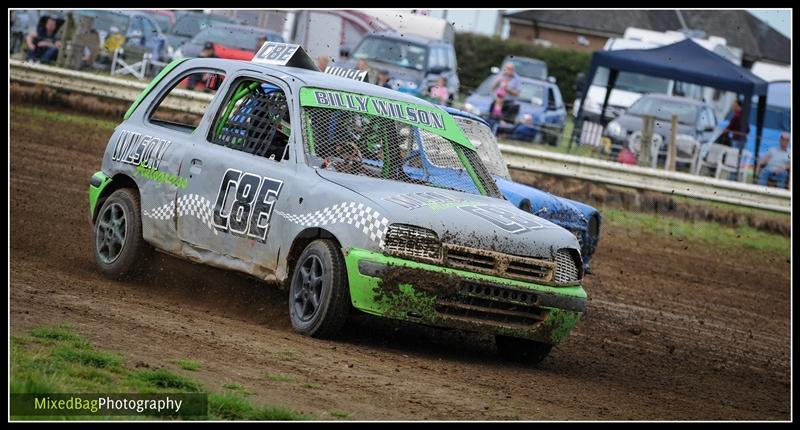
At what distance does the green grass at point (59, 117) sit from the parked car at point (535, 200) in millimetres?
8978

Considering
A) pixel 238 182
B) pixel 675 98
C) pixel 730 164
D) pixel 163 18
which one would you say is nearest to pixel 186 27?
pixel 163 18

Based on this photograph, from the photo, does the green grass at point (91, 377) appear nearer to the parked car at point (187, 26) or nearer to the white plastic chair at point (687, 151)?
the white plastic chair at point (687, 151)

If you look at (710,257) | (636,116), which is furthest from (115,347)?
(636,116)

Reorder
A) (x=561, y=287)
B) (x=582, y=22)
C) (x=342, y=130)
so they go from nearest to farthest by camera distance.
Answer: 1. (x=561, y=287)
2. (x=342, y=130)
3. (x=582, y=22)

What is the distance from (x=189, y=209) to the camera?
826 cm

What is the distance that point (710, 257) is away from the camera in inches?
621

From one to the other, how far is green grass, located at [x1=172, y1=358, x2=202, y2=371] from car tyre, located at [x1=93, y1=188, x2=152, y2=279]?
2853mm

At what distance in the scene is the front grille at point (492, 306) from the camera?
7109 millimetres

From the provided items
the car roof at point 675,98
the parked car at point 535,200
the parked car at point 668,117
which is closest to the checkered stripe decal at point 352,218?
the parked car at point 535,200

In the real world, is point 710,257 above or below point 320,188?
below

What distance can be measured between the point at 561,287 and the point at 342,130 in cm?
168

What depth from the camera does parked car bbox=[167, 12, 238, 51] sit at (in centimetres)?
2823

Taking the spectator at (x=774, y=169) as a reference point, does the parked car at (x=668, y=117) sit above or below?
above

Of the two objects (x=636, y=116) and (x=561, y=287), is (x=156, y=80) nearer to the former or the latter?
(x=561, y=287)
